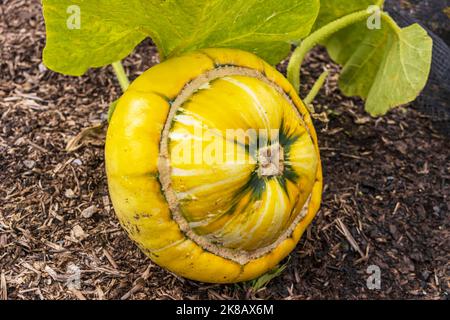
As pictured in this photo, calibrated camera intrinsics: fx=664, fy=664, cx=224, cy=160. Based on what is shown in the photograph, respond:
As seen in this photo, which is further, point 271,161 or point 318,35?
point 318,35

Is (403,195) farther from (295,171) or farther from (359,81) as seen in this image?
(295,171)

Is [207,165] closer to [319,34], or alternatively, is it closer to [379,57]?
[319,34]

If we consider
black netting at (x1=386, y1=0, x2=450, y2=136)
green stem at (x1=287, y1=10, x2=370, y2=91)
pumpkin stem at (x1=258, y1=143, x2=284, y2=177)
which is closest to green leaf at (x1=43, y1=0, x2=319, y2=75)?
green stem at (x1=287, y1=10, x2=370, y2=91)

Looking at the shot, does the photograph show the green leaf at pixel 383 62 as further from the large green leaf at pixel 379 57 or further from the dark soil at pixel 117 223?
the dark soil at pixel 117 223

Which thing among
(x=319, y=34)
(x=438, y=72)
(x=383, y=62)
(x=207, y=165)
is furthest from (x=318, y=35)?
(x=207, y=165)

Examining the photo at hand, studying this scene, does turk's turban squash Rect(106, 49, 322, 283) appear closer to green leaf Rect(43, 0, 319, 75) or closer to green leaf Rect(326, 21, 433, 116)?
green leaf Rect(43, 0, 319, 75)
